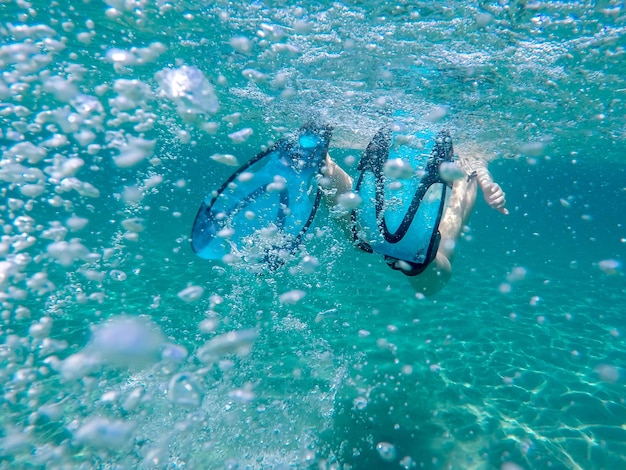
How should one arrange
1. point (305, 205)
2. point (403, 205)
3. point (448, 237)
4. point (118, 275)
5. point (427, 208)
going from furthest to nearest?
1. point (118, 275)
2. point (448, 237)
3. point (305, 205)
4. point (403, 205)
5. point (427, 208)

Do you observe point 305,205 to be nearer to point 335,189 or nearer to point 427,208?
point 335,189

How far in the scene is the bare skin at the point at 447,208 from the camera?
5.84m

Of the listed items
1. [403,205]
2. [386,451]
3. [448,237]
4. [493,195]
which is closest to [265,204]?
[403,205]

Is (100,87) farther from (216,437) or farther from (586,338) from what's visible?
(586,338)

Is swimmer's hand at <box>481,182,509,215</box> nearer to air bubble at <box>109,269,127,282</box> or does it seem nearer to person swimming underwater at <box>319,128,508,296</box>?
person swimming underwater at <box>319,128,508,296</box>

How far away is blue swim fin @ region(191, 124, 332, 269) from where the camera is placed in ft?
18.2

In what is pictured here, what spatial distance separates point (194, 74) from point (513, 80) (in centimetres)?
1126

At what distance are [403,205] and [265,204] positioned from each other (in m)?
2.07

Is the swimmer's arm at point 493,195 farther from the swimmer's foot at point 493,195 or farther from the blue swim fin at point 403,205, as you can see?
the blue swim fin at point 403,205

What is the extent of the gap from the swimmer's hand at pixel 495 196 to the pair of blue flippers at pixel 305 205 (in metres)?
0.93

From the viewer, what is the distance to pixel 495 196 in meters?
5.84

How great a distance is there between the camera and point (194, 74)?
1430 cm

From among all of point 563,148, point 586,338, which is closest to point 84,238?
point 586,338

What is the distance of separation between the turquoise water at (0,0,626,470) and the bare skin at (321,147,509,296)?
1.79m
